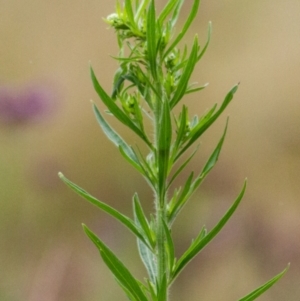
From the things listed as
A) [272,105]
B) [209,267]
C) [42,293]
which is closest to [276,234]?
[209,267]

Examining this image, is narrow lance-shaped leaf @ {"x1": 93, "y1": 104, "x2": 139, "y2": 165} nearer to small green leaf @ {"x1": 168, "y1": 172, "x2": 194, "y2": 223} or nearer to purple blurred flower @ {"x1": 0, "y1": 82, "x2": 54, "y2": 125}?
small green leaf @ {"x1": 168, "y1": 172, "x2": 194, "y2": 223}

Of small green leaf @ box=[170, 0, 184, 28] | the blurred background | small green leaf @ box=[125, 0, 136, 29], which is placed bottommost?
the blurred background

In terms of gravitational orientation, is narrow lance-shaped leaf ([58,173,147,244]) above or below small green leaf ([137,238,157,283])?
above

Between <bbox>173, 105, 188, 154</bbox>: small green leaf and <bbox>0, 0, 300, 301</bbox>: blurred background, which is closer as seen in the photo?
<bbox>173, 105, 188, 154</bbox>: small green leaf

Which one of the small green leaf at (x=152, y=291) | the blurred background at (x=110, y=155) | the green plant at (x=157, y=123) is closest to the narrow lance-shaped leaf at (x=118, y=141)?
the green plant at (x=157, y=123)

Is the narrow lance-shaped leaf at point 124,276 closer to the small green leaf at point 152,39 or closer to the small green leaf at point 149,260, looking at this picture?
the small green leaf at point 149,260

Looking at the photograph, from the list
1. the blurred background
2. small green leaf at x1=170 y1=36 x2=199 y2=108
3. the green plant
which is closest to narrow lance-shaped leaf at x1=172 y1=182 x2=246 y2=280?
the green plant

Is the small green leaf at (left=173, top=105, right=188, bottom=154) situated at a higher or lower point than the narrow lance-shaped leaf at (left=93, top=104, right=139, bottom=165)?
higher

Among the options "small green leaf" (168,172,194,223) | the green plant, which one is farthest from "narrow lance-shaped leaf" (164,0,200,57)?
"small green leaf" (168,172,194,223)

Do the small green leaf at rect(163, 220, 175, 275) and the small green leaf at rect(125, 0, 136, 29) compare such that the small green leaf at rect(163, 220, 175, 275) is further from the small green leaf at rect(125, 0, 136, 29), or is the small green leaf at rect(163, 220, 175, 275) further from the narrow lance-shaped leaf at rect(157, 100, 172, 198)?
the small green leaf at rect(125, 0, 136, 29)

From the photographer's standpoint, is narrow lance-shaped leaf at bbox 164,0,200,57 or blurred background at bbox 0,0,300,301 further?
blurred background at bbox 0,0,300,301
